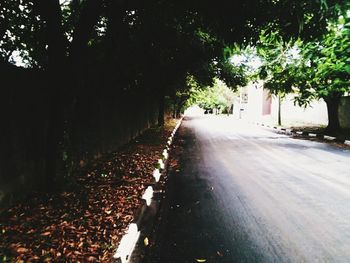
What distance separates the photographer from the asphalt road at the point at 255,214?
170 inches

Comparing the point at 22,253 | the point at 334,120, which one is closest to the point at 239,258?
the point at 22,253

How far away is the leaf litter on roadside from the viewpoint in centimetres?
412

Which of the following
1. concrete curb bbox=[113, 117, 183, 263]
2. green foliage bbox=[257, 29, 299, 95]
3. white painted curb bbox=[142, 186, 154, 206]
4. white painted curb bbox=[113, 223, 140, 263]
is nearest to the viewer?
white painted curb bbox=[113, 223, 140, 263]

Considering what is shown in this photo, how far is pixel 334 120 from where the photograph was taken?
21.8 m

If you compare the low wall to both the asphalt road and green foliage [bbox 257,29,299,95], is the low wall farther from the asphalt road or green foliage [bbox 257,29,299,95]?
green foliage [bbox 257,29,299,95]

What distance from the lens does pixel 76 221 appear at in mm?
5164

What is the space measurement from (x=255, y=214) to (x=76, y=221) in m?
3.05

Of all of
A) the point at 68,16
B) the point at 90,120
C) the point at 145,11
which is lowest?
the point at 90,120

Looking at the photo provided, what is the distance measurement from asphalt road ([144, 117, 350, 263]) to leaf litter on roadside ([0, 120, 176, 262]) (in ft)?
2.23

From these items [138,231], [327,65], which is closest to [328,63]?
[327,65]

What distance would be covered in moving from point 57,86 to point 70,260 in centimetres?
334

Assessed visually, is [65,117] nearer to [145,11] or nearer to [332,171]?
[145,11]

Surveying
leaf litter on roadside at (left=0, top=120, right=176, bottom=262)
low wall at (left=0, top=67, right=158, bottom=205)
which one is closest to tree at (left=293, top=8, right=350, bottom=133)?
low wall at (left=0, top=67, right=158, bottom=205)

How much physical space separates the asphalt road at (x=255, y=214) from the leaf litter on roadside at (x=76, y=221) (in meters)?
0.68
